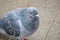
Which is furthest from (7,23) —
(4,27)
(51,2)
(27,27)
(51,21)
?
(51,2)

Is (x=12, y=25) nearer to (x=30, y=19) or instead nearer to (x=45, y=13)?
(x=30, y=19)

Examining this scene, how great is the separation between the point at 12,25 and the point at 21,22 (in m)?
0.07

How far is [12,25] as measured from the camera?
1.21 meters

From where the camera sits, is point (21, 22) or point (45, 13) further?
point (45, 13)

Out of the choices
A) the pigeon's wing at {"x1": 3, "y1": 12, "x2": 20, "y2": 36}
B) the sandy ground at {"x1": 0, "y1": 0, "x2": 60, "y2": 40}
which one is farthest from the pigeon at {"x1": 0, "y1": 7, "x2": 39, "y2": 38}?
the sandy ground at {"x1": 0, "y1": 0, "x2": 60, "y2": 40}

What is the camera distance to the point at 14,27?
121 cm

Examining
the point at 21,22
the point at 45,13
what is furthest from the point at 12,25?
the point at 45,13

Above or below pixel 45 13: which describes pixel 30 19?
above

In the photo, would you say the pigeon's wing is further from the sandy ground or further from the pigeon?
the sandy ground

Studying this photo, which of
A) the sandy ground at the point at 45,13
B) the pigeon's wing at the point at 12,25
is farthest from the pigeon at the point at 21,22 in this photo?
the sandy ground at the point at 45,13

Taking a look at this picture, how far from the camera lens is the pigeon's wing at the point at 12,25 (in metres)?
1.20

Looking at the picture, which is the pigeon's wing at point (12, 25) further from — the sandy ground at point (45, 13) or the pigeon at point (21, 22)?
the sandy ground at point (45, 13)

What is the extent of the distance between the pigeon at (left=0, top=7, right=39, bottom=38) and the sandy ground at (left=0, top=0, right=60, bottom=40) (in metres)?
0.24

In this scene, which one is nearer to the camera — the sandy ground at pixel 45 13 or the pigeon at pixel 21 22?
the pigeon at pixel 21 22
